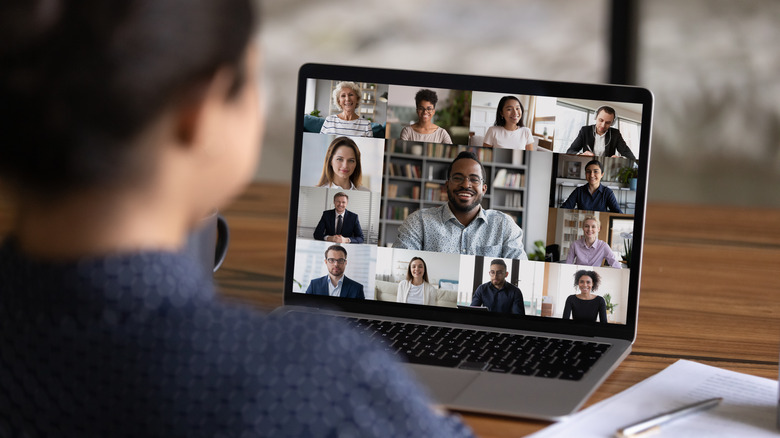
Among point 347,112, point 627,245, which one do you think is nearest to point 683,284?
point 627,245

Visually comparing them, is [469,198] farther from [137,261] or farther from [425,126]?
[137,261]

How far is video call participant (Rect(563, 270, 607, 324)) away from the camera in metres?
0.83

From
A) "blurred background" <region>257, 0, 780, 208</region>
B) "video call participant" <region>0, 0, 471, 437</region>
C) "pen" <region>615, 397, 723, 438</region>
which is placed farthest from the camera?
"blurred background" <region>257, 0, 780, 208</region>

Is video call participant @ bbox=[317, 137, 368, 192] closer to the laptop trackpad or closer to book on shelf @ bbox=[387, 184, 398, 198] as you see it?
book on shelf @ bbox=[387, 184, 398, 198]

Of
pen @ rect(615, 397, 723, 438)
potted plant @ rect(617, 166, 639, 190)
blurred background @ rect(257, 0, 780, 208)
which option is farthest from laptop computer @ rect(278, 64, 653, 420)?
blurred background @ rect(257, 0, 780, 208)

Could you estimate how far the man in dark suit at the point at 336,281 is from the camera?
0.89 metres

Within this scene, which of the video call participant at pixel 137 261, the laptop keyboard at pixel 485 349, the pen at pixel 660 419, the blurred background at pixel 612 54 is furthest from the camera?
the blurred background at pixel 612 54

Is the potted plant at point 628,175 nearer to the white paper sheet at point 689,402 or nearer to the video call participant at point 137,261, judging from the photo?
the white paper sheet at point 689,402

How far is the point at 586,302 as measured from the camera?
32.9 inches

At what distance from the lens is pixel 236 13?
0.37 metres

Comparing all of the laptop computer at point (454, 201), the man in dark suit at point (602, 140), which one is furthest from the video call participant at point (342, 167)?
the man in dark suit at point (602, 140)

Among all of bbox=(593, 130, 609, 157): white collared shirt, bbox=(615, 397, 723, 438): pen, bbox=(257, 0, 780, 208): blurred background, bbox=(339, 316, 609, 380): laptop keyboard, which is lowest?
bbox=(615, 397, 723, 438): pen

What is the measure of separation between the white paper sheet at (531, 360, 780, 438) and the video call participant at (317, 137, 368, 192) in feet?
1.22

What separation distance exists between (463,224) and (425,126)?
0.12 metres
